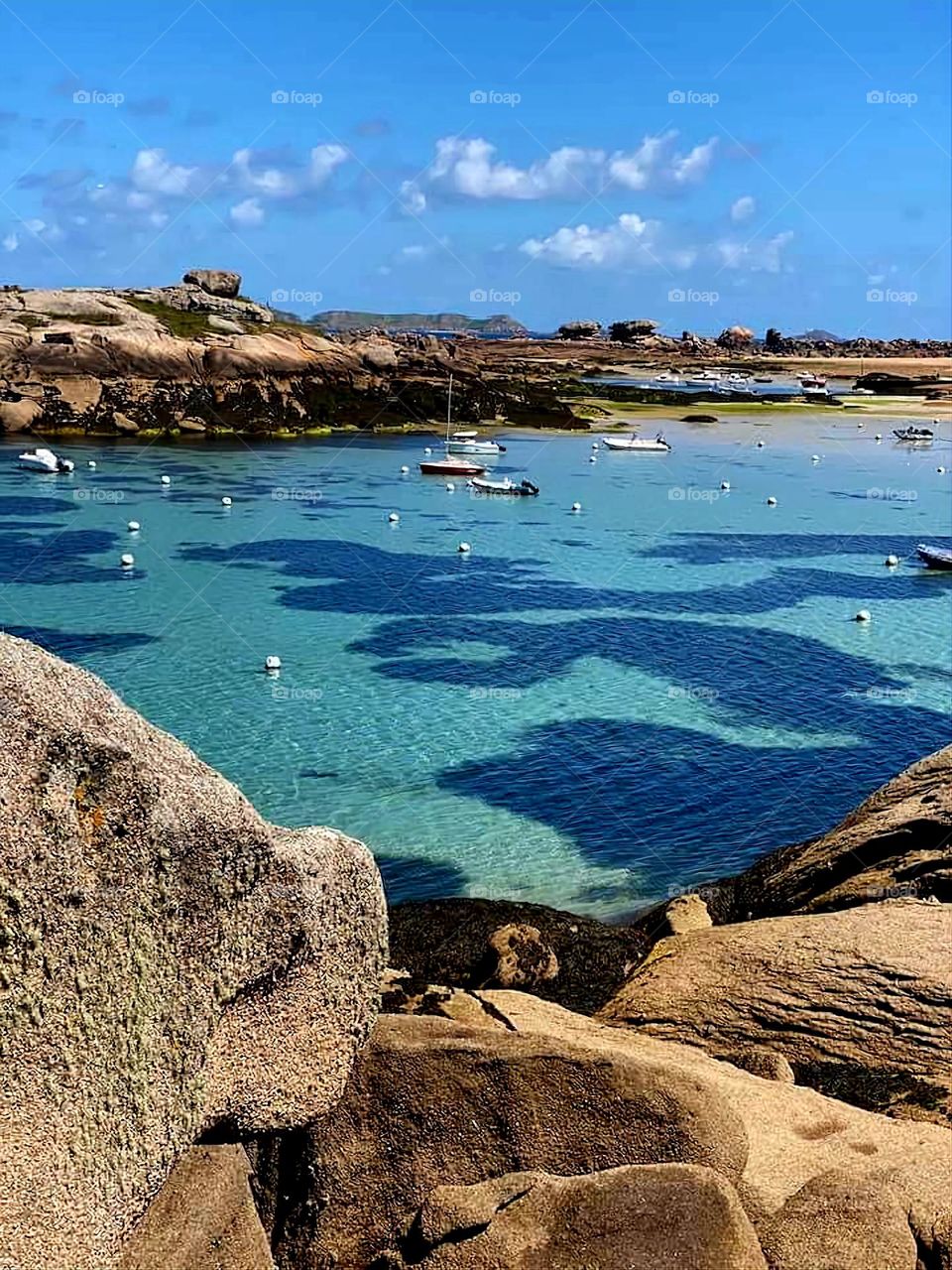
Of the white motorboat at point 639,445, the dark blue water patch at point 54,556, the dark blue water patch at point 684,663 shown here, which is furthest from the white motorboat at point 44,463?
the white motorboat at point 639,445

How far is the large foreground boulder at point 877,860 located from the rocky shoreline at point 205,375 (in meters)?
77.1

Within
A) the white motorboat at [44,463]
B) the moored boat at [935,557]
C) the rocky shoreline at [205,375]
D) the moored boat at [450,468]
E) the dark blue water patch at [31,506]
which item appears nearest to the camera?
the moored boat at [935,557]

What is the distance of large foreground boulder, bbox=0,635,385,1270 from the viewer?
608cm

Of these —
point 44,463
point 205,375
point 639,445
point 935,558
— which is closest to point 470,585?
point 935,558

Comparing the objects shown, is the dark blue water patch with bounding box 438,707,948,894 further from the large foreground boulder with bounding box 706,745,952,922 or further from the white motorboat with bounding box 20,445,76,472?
the white motorboat with bounding box 20,445,76,472

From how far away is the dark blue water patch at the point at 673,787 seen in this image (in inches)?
892

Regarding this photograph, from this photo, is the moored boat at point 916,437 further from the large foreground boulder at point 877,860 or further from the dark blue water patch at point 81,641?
the large foreground boulder at point 877,860

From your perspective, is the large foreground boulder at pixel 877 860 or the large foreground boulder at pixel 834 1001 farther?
the large foreground boulder at pixel 877 860

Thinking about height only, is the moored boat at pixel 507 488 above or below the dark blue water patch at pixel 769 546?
above

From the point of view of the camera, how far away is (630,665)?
3431cm

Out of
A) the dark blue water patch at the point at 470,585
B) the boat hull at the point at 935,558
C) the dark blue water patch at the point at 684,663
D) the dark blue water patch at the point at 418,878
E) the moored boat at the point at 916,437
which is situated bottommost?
the dark blue water patch at the point at 418,878

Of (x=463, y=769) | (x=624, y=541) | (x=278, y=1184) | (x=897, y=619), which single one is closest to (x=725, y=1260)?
(x=278, y=1184)

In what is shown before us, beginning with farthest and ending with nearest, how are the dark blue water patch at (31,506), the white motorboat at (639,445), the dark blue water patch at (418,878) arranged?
1. the white motorboat at (639,445)
2. the dark blue water patch at (31,506)
3. the dark blue water patch at (418,878)

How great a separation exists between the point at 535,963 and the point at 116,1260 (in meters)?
10.1
